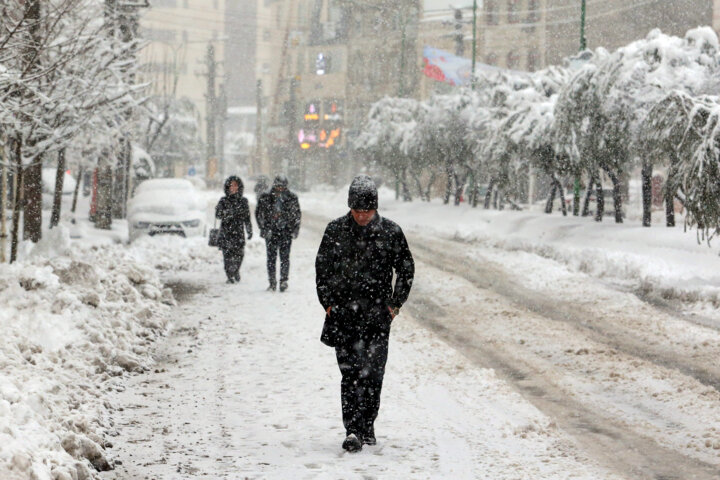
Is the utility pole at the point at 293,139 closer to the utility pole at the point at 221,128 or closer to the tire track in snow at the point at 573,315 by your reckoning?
the utility pole at the point at 221,128

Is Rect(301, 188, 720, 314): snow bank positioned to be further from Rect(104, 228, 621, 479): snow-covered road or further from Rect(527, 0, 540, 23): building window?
Rect(527, 0, 540, 23): building window

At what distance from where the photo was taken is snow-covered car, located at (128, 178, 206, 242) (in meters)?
20.6

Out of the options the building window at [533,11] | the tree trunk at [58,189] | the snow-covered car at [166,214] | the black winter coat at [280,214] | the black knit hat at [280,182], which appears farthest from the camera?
the building window at [533,11]

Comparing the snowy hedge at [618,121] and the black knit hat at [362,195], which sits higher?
the snowy hedge at [618,121]

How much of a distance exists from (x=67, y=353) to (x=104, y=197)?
51.9 feet

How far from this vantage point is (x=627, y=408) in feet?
23.4

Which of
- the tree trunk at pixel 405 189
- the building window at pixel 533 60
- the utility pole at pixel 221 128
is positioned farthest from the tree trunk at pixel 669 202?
the utility pole at pixel 221 128

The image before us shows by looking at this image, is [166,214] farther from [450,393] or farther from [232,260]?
[450,393]

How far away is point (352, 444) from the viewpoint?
5.75 m

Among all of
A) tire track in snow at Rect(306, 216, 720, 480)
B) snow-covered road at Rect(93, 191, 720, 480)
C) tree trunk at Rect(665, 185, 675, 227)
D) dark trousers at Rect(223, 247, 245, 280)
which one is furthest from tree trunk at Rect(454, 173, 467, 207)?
snow-covered road at Rect(93, 191, 720, 480)

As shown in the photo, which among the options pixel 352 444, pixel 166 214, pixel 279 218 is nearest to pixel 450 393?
pixel 352 444

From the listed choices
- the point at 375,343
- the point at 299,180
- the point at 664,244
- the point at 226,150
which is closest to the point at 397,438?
the point at 375,343

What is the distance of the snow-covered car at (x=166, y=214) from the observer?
2059 cm

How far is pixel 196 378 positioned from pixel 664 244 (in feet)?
40.6
